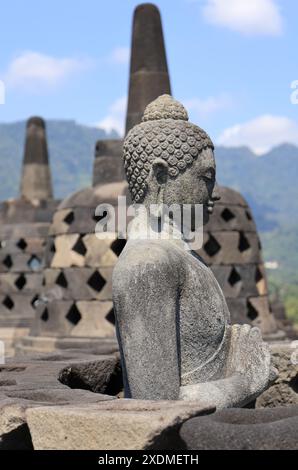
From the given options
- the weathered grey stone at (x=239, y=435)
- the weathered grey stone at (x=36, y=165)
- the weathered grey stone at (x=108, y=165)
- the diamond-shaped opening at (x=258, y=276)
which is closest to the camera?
the weathered grey stone at (x=239, y=435)

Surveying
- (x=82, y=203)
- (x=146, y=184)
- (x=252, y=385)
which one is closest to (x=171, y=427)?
(x=252, y=385)

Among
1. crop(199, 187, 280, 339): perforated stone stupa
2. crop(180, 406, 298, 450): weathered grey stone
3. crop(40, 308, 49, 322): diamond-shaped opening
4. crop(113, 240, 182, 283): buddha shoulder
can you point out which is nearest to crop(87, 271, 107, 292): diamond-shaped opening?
crop(40, 308, 49, 322): diamond-shaped opening

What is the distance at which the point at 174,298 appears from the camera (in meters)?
2.76

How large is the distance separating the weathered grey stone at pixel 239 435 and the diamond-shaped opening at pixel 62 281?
241 inches

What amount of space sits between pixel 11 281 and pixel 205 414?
9839 millimetres

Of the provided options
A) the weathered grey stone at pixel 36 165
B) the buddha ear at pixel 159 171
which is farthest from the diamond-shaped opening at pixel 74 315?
the buddha ear at pixel 159 171

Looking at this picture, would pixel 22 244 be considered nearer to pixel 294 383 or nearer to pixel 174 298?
pixel 294 383

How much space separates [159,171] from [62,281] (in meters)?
5.39

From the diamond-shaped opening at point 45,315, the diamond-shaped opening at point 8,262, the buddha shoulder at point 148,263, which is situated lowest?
the diamond-shaped opening at point 45,315

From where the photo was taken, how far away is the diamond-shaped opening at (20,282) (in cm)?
1182

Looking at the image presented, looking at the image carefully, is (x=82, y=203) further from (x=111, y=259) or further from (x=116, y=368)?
(x=116, y=368)

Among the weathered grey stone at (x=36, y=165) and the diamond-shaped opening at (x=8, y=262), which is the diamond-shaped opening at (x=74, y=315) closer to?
the diamond-shaped opening at (x=8, y=262)

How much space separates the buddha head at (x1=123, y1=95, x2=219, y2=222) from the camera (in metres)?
3.02

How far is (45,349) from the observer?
7.82 m
